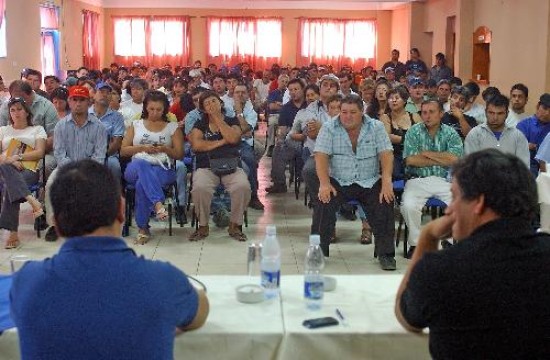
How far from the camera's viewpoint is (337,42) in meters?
20.1

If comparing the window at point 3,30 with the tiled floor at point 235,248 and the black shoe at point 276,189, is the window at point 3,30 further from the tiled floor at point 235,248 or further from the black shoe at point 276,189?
the black shoe at point 276,189

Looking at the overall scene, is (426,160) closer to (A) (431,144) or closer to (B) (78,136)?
(A) (431,144)

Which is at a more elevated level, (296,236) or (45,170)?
(45,170)

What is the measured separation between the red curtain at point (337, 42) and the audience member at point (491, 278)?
18.5 m

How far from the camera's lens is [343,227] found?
5984 millimetres

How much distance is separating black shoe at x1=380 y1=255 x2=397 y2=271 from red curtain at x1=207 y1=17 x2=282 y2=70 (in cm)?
1556

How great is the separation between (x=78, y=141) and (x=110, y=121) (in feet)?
2.03

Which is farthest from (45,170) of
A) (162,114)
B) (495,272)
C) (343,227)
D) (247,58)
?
(247,58)

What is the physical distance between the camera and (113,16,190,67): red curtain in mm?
19703

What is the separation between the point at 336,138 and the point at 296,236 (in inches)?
42.5

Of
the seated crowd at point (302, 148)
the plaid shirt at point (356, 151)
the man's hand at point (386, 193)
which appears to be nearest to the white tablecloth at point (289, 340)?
the seated crowd at point (302, 148)

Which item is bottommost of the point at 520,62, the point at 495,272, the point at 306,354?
the point at 306,354

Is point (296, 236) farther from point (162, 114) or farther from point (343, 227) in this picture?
point (162, 114)

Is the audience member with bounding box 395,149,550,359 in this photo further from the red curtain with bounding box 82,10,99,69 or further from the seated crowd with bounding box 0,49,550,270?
the red curtain with bounding box 82,10,99,69
